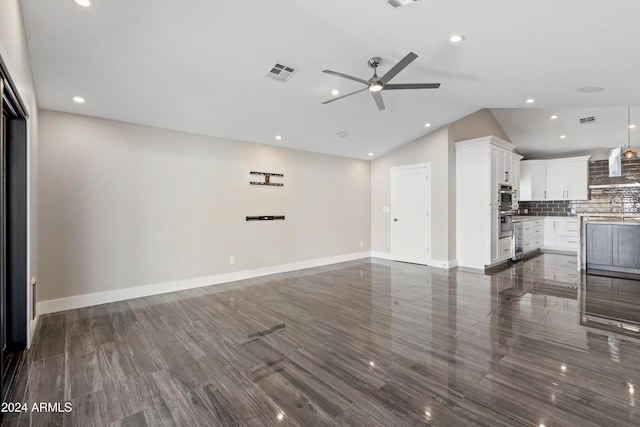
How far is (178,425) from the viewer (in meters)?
1.80

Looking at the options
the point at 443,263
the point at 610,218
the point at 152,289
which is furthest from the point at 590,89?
the point at 152,289

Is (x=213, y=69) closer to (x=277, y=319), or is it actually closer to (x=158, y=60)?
(x=158, y=60)

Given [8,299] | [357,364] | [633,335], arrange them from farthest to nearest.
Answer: [633,335] < [8,299] < [357,364]

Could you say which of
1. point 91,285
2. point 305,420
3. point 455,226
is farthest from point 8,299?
point 455,226

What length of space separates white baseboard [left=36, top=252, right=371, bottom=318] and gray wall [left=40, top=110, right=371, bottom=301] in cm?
7

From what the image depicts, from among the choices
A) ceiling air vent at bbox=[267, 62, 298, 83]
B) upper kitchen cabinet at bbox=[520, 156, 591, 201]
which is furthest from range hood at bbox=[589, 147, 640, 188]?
ceiling air vent at bbox=[267, 62, 298, 83]

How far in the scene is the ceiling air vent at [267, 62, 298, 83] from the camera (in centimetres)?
357

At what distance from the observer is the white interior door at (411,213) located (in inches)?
262

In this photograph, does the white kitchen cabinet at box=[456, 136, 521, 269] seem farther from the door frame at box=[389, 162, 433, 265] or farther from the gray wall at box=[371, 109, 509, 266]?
the door frame at box=[389, 162, 433, 265]

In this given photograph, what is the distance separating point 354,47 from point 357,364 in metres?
3.19

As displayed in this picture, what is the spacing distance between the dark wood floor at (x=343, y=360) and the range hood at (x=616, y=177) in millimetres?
4847

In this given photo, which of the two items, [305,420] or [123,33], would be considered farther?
[123,33]

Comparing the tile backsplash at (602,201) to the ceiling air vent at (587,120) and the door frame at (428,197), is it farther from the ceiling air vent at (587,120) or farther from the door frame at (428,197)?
the door frame at (428,197)

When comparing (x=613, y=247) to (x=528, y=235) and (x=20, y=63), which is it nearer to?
(x=528, y=235)
